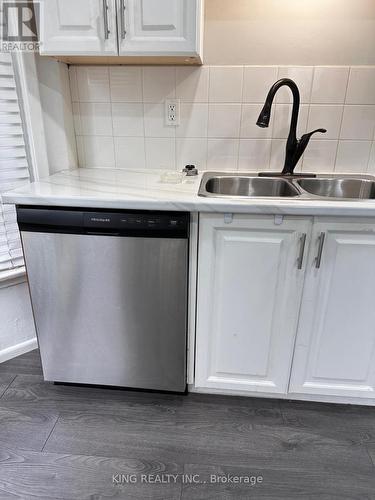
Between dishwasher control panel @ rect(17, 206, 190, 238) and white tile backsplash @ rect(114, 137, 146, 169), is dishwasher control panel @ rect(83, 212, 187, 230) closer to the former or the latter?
dishwasher control panel @ rect(17, 206, 190, 238)

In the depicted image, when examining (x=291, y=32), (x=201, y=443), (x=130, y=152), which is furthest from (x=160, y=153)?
(x=201, y=443)

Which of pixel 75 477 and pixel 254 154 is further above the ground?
pixel 254 154

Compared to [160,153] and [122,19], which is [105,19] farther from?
[160,153]

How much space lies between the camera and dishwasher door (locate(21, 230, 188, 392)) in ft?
4.16

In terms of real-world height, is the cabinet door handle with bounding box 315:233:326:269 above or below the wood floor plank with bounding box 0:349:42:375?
above

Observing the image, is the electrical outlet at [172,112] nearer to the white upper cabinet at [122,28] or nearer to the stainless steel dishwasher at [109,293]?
the white upper cabinet at [122,28]

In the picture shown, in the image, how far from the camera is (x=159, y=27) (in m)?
1.29

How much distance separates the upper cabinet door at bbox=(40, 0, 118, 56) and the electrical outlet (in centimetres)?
41

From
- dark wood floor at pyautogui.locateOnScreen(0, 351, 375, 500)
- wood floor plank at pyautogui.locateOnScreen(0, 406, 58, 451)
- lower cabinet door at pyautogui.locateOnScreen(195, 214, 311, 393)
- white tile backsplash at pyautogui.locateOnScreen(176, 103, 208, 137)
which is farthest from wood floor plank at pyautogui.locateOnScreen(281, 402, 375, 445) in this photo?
white tile backsplash at pyautogui.locateOnScreen(176, 103, 208, 137)

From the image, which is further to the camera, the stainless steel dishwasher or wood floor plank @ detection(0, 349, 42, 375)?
wood floor plank @ detection(0, 349, 42, 375)

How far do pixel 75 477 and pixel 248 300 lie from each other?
0.91 m

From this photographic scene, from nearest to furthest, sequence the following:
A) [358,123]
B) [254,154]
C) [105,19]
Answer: [105,19], [358,123], [254,154]

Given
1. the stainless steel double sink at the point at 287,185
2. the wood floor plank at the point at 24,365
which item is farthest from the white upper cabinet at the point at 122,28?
the wood floor plank at the point at 24,365

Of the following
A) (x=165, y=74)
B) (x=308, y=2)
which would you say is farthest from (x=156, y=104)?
(x=308, y=2)
